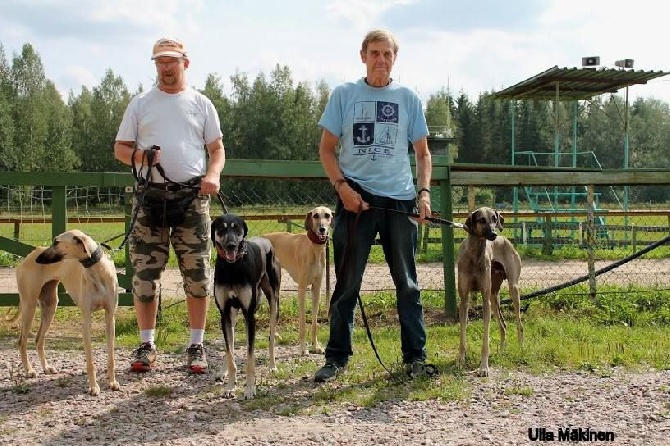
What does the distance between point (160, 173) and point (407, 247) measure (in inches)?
68.7

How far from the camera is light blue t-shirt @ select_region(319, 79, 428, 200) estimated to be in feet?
15.0

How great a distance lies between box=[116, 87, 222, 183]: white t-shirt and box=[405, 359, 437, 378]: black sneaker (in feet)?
6.49

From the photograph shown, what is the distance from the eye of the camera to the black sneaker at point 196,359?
16.3 feet

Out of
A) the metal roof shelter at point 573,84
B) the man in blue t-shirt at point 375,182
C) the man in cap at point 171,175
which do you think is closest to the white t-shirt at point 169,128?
the man in cap at point 171,175

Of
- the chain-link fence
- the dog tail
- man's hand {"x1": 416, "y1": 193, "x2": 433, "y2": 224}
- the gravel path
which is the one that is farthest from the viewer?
the chain-link fence

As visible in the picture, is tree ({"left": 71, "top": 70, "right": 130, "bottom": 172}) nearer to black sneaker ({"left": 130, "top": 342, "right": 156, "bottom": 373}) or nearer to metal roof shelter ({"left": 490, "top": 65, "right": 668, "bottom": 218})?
metal roof shelter ({"left": 490, "top": 65, "right": 668, "bottom": 218})

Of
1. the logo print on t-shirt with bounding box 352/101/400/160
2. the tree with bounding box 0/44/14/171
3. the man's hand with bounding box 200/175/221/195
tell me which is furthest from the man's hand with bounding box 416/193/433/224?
the tree with bounding box 0/44/14/171

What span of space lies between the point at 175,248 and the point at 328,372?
1.40 meters

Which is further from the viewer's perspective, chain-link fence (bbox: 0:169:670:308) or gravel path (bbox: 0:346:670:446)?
chain-link fence (bbox: 0:169:670:308)

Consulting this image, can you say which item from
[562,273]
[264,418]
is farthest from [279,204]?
[562,273]

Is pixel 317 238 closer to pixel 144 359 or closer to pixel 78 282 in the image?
pixel 144 359

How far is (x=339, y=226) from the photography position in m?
4.76

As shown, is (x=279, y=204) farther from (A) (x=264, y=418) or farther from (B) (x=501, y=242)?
(A) (x=264, y=418)

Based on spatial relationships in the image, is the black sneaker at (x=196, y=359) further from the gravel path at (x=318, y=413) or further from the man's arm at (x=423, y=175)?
the man's arm at (x=423, y=175)
